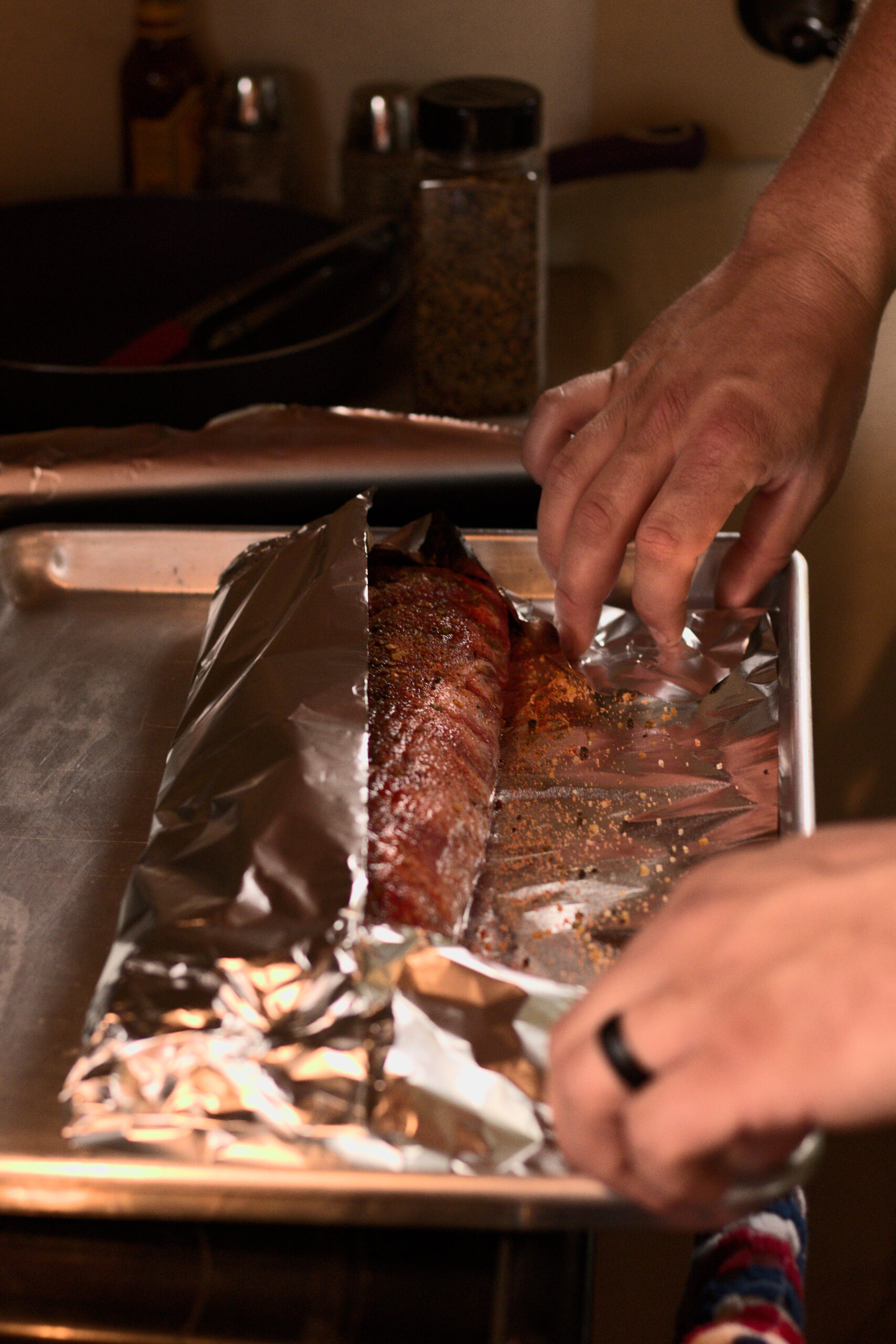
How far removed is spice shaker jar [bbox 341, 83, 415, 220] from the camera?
6.45ft

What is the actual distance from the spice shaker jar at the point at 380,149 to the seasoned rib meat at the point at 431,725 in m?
0.94

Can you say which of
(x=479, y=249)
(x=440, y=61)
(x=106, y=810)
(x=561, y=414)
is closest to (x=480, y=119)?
(x=479, y=249)

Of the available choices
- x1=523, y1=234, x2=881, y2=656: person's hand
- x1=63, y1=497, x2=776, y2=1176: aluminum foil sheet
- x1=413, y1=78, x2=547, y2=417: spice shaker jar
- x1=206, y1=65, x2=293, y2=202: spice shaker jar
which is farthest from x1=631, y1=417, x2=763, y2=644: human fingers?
x1=206, y1=65, x2=293, y2=202: spice shaker jar

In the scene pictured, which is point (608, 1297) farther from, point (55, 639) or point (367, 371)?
point (367, 371)

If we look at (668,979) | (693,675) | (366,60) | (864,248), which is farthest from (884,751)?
(366,60)

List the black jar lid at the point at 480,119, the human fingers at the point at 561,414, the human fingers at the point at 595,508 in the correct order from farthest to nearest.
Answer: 1. the black jar lid at the point at 480,119
2. the human fingers at the point at 561,414
3. the human fingers at the point at 595,508

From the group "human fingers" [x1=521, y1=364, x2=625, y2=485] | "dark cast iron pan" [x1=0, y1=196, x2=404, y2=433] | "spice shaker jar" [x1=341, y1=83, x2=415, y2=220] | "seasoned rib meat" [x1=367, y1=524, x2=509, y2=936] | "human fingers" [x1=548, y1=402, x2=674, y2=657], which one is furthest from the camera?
"spice shaker jar" [x1=341, y1=83, x2=415, y2=220]

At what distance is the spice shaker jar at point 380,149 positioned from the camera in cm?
197

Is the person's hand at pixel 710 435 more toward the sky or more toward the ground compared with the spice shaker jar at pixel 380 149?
more toward the ground

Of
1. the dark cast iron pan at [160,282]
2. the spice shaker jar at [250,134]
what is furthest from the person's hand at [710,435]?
the spice shaker jar at [250,134]

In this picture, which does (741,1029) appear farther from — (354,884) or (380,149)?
(380,149)

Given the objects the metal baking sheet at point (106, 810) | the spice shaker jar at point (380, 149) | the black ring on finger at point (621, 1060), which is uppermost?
the spice shaker jar at point (380, 149)

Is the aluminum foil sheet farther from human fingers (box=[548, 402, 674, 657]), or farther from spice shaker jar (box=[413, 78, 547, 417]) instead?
spice shaker jar (box=[413, 78, 547, 417])

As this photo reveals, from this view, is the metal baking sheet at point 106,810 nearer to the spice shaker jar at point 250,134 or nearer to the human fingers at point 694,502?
the human fingers at point 694,502
